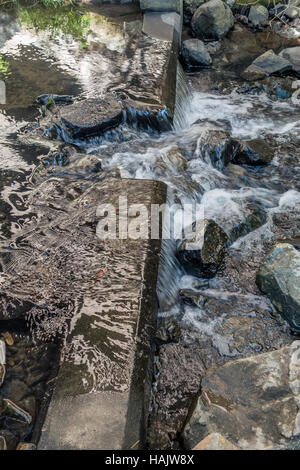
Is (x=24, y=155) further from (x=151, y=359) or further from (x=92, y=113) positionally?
(x=151, y=359)

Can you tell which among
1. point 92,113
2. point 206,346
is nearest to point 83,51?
point 92,113

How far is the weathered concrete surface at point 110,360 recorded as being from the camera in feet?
6.99

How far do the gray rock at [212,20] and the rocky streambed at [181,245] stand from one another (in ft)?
8.24

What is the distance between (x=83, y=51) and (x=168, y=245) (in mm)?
5984

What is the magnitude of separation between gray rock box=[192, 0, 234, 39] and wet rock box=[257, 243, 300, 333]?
8029 mm

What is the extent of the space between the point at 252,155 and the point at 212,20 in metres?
5.77

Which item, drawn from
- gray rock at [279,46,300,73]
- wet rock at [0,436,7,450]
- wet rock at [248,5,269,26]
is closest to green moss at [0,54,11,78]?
gray rock at [279,46,300,73]

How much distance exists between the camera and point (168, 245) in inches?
146

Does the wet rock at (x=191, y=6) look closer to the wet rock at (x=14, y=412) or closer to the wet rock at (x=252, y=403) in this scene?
the wet rock at (x=252, y=403)

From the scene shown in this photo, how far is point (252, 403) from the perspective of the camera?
233 cm

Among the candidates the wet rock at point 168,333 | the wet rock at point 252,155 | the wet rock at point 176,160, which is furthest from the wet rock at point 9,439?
the wet rock at point 252,155

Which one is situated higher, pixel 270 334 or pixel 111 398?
pixel 111 398

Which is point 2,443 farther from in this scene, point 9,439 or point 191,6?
point 191,6

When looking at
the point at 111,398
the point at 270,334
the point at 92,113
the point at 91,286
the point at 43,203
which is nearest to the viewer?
the point at 111,398
